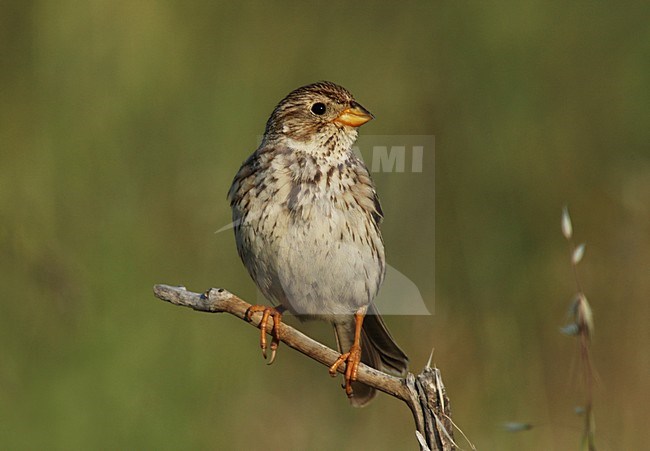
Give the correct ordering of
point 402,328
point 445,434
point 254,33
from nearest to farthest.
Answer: point 445,434
point 402,328
point 254,33

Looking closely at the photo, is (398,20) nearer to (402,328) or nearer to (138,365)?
(402,328)

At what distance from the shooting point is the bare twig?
9.17ft

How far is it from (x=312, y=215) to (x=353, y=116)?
17.3 inches

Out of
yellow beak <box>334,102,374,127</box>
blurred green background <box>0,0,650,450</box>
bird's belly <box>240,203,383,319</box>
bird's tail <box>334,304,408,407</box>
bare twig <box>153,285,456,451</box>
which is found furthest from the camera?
blurred green background <box>0,0,650,450</box>

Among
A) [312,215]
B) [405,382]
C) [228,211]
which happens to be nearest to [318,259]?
[312,215]

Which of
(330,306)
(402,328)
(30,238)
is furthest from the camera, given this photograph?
(402,328)

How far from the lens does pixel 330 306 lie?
4.17 metres

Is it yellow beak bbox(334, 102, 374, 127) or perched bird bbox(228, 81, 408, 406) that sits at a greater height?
yellow beak bbox(334, 102, 374, 127)

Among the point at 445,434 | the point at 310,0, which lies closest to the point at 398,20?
the point at 310,0

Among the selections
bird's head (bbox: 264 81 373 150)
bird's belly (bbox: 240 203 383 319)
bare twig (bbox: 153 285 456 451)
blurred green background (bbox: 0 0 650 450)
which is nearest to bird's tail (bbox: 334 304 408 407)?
bird's belly (bbox: 240 203 383 319)

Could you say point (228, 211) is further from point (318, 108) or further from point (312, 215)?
point (312, 215)

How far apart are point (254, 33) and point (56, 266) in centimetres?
192

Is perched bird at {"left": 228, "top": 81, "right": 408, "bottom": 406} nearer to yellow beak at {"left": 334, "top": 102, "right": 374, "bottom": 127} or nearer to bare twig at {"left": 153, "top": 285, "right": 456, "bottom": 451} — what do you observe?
yellow beak at {"left": 334, "top": 102, "right": 374, "bottom": 127}

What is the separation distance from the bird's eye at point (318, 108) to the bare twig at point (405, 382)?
3.48 ft
